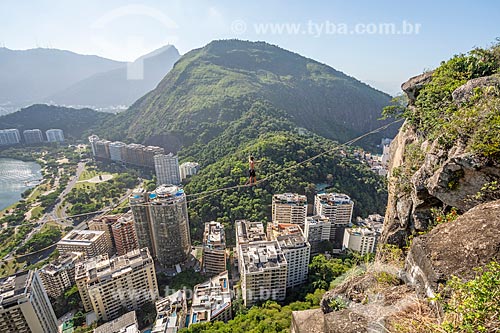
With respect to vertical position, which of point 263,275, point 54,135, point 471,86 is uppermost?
point 471,86

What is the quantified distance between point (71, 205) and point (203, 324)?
25082mm

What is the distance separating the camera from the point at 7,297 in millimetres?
10133

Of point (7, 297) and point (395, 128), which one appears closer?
point (7, 297)

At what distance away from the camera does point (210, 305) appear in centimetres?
1172

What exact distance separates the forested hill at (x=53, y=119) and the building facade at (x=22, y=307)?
56.4 metres

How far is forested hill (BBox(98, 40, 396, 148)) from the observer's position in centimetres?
4553

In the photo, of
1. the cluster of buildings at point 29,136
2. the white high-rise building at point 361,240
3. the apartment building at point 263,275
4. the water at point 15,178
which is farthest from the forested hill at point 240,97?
the apartment building at point 263,275

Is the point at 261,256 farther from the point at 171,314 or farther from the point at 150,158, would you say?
the point at 150,158

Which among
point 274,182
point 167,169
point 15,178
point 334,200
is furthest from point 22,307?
point 15,178

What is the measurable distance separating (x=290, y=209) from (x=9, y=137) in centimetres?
6175

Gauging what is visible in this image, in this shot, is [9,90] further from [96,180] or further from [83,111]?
[96,180]

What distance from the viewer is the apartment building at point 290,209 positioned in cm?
1909

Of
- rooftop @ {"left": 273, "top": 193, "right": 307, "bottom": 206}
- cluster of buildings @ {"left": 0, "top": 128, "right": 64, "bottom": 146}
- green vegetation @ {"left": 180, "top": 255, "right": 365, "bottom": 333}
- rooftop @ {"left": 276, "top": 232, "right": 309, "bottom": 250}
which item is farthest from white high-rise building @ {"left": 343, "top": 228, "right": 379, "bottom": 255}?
cluster of buildings @ {"left": 0, "top": 128, "right": 64, "bottom": 146}

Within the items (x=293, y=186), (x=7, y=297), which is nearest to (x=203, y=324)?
(x=7, y=297)
